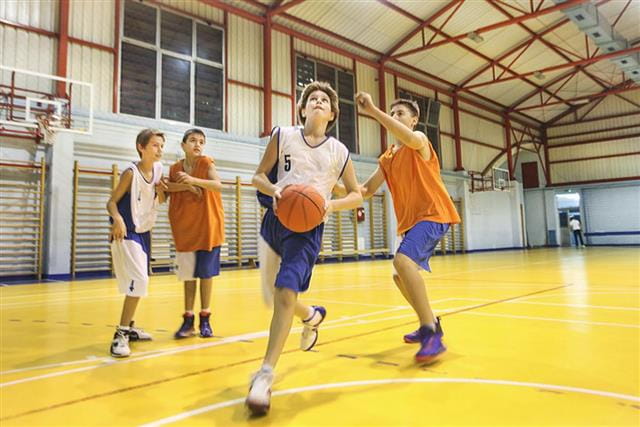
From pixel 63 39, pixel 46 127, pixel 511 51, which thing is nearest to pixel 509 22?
pixel 511 51

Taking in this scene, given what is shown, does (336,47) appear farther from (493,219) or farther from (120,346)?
(120,346)

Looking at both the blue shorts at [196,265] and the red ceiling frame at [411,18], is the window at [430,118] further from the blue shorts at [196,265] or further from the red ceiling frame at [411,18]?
the blue shorts at [196,265]

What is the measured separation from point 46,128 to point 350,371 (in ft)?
28.2

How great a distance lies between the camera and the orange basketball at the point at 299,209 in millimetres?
1929

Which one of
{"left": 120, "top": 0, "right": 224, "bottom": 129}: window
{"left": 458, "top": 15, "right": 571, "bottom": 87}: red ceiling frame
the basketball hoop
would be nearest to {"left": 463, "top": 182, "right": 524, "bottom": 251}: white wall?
{"left": 458, "top": 15, "right": 571, "bottom": 87}: red ceiling frame

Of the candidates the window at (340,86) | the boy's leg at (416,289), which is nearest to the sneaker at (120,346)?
the boy's leg at (416,289)

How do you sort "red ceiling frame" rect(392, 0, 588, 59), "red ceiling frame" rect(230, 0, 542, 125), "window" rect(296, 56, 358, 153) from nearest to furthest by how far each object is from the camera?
"red ceiling frame" rect(392, 0, 588, 59) < "red ceiling frame" rect(230, 0, 542, 125) < "window" rect(296, 56, 358, 153)

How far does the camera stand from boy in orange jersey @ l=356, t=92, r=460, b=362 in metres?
2.51

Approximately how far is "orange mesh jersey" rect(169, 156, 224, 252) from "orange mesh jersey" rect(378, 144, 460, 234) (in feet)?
4.28

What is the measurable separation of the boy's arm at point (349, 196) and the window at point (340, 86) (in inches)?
476

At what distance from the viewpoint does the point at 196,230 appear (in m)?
3.23

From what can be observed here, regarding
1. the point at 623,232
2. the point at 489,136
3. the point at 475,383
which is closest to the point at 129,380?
the point at 475,383

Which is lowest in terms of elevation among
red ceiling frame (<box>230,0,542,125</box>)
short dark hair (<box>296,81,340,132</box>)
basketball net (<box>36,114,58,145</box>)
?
short dark hair (<box>296,81,340,132</box>)

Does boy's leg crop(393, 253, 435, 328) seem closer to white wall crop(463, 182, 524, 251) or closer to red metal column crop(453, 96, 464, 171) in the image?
red metal column crop(453, 96, 464, 171)
